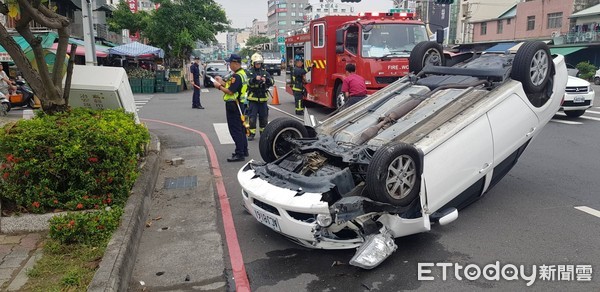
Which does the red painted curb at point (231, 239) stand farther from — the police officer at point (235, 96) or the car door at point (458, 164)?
the car door at point (458, 164)

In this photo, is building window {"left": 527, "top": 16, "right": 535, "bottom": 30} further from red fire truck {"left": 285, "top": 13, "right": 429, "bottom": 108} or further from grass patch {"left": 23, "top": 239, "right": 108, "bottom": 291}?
grass patch {"left": 23, "top": 239, "right": 108, "bottom": 291}

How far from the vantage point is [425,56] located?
6.77 metres

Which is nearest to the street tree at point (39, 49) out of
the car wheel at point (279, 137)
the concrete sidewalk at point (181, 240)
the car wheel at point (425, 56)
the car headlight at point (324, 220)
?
the concrete sidewalk at point (181, 240)

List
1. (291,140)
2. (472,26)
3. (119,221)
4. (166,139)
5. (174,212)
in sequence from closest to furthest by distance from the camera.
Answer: (119,221) < (291,140) < (174,212) < (166,139) < (472,26)

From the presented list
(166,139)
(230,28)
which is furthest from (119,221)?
(230,28)

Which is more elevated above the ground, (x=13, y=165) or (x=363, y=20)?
(x=363, y=20)

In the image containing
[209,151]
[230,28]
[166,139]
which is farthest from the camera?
[230,28]

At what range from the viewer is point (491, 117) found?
15.7ft

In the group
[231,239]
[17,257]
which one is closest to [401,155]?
[231,239]

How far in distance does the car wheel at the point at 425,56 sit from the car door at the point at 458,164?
7.30 feet

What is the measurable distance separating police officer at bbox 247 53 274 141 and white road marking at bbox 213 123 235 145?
0.59 meters

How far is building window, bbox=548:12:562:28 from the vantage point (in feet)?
130

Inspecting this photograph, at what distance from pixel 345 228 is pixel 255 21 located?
191 m

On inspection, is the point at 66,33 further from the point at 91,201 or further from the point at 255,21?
the point at 255,21
